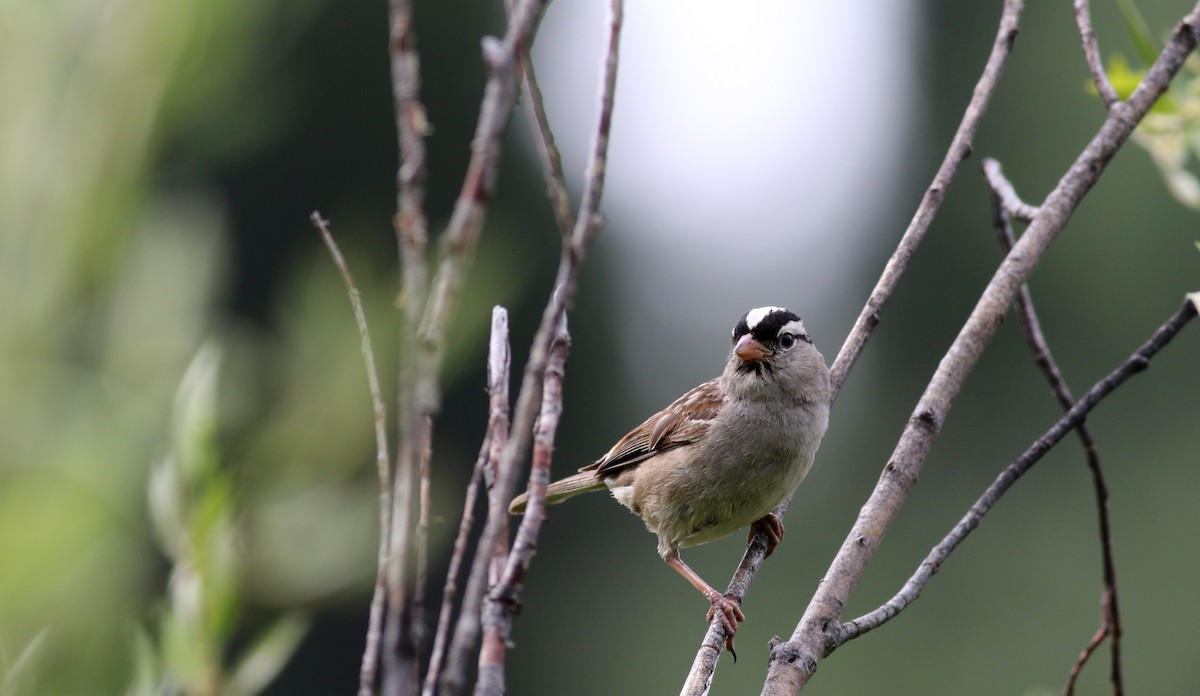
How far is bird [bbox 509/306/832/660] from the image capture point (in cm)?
347

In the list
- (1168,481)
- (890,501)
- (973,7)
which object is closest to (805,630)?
(890,501)

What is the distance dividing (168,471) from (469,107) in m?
14.5

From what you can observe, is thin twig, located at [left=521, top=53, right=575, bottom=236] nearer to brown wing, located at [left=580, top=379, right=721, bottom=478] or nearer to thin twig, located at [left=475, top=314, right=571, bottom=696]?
thin twig, located at [left=475, top=314, right=571, bottom=696]

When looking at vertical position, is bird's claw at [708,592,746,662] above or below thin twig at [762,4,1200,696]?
below

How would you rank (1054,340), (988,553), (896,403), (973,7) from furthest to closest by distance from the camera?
(973,7) < (896,403) < (1054,340) < (988,553)

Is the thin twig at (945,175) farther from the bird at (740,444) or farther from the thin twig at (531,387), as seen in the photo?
the thin twig at (531,387)

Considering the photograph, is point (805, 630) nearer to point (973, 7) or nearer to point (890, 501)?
point (890, 501)

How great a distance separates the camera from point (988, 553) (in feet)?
45.9

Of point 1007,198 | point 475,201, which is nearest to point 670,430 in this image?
point 1007,198

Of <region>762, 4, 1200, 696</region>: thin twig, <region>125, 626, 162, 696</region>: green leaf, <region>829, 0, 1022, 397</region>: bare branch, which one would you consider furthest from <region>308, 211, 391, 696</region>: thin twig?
<region>829, 0, 1022, 397</region>: bare branch

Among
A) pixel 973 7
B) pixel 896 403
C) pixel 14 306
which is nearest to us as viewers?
pixel 14 306

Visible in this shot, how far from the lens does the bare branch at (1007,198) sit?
8.06 feet

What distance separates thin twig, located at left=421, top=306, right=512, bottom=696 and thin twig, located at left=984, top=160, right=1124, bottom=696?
1.08 metres

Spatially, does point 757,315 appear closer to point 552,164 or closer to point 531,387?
point 552,164
